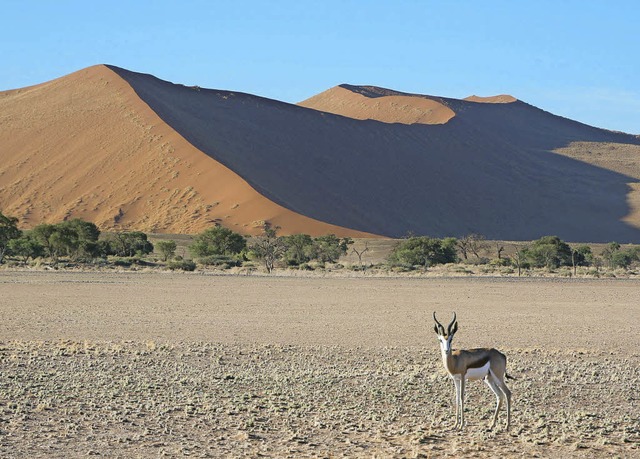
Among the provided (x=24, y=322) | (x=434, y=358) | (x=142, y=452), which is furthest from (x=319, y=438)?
(x=24, y=322)

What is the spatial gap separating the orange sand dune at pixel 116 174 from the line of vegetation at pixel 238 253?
13.6m

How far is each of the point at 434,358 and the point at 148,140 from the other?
77728mm

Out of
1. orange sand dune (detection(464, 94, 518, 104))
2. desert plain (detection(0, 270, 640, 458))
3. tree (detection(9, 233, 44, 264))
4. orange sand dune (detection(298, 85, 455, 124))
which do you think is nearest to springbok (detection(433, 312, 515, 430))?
desert plain (detection(0, 270, 640, 458))

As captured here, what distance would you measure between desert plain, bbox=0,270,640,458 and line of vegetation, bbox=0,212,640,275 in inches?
873

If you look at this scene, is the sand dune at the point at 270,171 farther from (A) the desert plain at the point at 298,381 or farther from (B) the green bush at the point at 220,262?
(A) the desert plain at the point at 298,381

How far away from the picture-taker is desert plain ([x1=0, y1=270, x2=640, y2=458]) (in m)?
9.78

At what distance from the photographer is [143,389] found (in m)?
12.2

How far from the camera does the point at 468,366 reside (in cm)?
988

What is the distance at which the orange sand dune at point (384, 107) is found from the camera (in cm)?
14200

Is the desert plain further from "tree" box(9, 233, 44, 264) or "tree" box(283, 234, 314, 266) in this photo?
"tree" box(283, 234, 314, 266)

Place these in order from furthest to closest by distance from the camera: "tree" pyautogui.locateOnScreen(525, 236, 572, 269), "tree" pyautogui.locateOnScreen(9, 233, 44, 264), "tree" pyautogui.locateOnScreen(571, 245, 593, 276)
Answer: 1. "tree" pyautogui.locateOnScreen(571, 245, 593, 276)
2. "tree" pyautogui.locateOnScreen(525, 236, 572, 269)
3. "tree" pyautogui.locateOnScreen(9, 233, 44, 264)

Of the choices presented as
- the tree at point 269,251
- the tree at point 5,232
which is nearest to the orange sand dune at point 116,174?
the tree at point 269,251

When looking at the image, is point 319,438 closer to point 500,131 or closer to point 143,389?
point 143,389

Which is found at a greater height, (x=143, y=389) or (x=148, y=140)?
(x=148, y=140)
